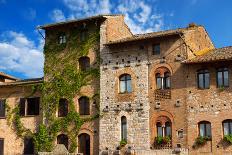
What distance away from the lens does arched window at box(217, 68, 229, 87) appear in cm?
2783

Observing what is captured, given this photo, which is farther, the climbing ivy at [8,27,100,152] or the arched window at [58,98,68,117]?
the arched window at [58,98,68,117]

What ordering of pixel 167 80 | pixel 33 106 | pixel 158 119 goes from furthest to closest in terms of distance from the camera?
pixel 33 106, pixel 167 80, pixel 158 119

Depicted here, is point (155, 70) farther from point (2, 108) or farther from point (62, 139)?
point (2, 108)

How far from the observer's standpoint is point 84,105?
32.2 meters

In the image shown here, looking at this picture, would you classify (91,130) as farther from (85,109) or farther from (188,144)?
(188,144)

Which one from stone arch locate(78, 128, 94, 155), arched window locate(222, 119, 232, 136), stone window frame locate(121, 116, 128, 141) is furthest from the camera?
stone arch locate(78, 128, 94, 155)

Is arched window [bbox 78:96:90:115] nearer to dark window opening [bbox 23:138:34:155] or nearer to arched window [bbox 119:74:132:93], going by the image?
arched window [bbox 119:74:132:93]

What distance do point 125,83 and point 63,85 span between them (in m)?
5.15

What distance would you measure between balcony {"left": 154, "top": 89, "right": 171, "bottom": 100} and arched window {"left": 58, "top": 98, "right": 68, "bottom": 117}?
7.42 meters

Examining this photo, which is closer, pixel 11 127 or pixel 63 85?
pixel 63 85

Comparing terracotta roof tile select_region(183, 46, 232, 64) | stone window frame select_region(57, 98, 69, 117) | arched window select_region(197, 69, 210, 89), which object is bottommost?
stone window frame select_region(57, 98, 69, 117)

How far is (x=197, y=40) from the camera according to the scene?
106ft

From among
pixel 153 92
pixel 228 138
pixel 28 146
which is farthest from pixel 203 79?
pixel 28 146

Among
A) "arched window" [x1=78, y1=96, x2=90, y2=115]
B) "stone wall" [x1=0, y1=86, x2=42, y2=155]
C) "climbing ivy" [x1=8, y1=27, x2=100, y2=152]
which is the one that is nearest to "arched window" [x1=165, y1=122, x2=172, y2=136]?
"climbing ivy" [x1=8, y1=27, x2=100, y2=152]
